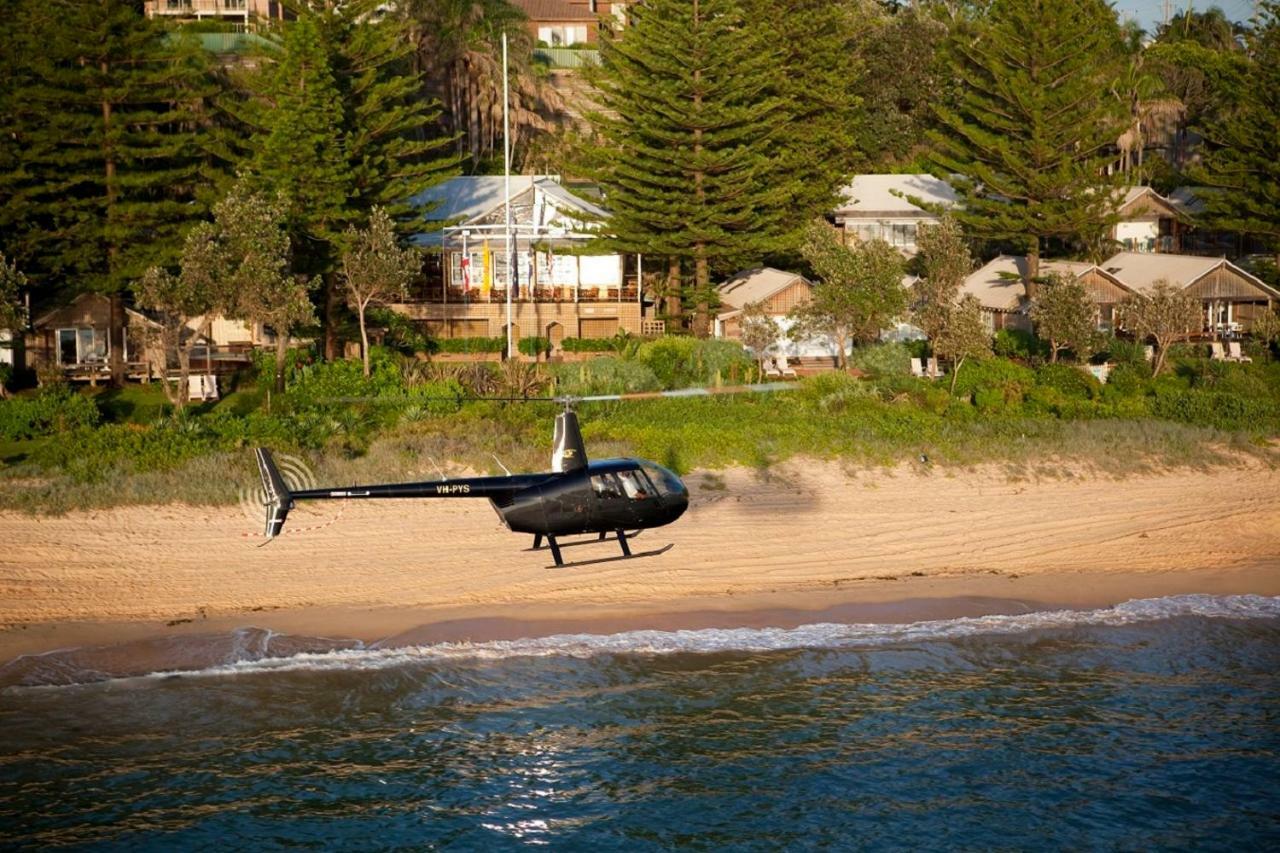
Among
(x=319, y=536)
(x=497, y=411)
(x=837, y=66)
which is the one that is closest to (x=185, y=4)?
(x=837, y=66)

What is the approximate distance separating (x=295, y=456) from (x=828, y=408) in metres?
11.6

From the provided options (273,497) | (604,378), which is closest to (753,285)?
(604,378)

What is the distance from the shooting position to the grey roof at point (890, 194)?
5181cm

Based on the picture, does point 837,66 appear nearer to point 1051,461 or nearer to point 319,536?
point 1051,461

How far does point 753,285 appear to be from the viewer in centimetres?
4247

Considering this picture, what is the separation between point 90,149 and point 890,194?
1169 inches

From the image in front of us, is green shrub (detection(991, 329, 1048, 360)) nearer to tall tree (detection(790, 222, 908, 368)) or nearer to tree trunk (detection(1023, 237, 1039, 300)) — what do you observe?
tree trunk (detection(1023, 237, 1039, 300))

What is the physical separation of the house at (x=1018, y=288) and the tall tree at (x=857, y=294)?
5378mm

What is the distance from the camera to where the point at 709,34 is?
39969 millimetres

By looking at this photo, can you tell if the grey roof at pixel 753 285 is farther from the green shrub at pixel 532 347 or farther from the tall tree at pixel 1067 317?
the tall tree at pixel 1067 317

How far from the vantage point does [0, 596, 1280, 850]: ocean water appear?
16047 mm

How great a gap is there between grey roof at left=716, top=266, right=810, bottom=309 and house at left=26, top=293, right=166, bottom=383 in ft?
54.8

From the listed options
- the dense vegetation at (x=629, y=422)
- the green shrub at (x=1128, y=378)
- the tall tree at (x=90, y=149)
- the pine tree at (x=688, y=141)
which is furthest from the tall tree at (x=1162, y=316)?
the tall tree at (x=90, y=149)

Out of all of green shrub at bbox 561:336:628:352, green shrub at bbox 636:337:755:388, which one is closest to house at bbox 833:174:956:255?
green shrub at bbox 561:336:628:352
